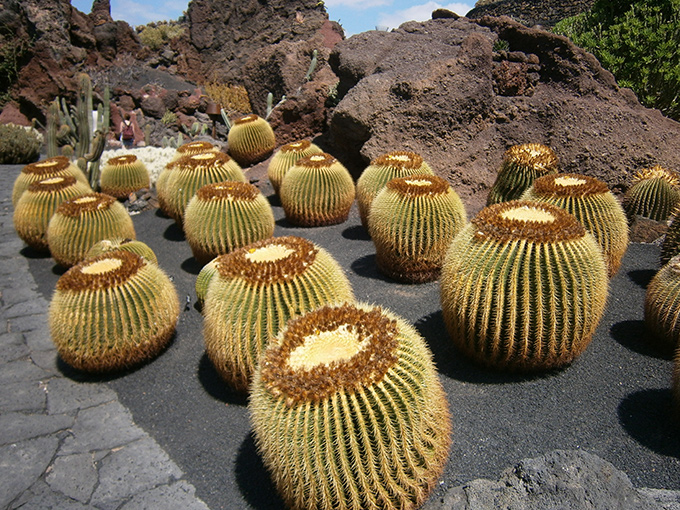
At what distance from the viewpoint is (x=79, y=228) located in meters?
6.20

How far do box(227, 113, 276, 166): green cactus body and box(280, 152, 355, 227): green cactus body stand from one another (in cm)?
355

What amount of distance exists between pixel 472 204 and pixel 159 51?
68.8ft

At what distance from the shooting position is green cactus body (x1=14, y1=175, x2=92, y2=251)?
23.3 ft

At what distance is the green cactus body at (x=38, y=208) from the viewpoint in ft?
23.3

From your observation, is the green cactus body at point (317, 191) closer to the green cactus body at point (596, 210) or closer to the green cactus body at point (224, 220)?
the green cactus body at point (224, 220)

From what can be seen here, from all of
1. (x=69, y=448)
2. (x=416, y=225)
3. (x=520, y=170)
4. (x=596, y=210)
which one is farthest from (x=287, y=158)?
(x=69, y=448)

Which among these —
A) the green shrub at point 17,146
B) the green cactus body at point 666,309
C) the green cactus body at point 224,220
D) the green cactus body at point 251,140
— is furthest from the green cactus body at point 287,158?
the green shrub at point 17,146

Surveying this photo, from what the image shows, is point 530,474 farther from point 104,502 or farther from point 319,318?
point 104,502

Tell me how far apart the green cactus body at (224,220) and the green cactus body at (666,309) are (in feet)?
13.0

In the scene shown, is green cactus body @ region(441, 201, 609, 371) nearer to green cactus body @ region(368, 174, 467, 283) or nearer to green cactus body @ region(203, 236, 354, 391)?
green cactus body @ region(203, 236, 354, 391)

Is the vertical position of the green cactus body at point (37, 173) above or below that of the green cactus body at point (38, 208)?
above

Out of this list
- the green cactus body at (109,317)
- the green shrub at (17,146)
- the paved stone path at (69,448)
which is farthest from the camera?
the green shrub at (17,146)

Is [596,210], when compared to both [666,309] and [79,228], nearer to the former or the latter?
[666,309]

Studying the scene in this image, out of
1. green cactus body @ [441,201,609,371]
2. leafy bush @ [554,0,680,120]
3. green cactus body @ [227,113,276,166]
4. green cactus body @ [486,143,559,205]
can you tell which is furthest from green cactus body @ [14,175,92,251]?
leafy bush @ [554,0,680,120]
